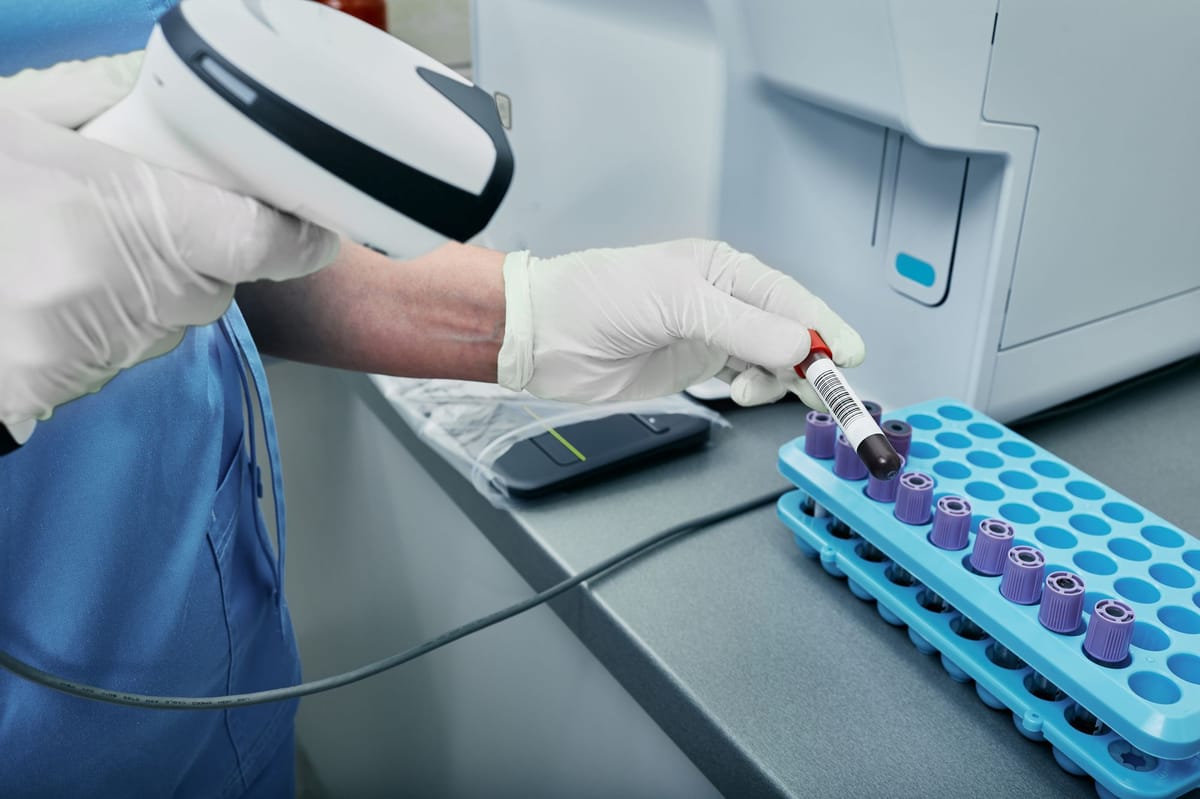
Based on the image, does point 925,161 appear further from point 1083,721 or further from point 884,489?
point 1083,721

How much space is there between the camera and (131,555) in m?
0.60

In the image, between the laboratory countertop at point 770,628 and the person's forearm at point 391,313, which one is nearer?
the laboratory countertop at point 770,628

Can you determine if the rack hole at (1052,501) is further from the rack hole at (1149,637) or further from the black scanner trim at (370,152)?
the black scanner trim at (370,152)

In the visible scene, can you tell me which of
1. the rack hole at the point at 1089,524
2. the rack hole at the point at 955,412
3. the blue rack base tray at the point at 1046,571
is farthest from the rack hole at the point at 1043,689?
the rack hole at the point at 955,412

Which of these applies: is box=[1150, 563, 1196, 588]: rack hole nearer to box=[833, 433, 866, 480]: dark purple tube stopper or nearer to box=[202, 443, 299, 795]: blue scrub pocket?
box=[833, 433, 866, 480]: dark purple tube stopper

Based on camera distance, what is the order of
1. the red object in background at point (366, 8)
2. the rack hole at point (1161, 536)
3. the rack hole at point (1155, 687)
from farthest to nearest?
the red object in background at point (366, 8) → the rack hole at point (1161, 536) → the rack hole at point (1155, 687)

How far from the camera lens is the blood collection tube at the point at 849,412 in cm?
48

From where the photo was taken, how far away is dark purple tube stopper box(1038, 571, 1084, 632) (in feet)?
1.58

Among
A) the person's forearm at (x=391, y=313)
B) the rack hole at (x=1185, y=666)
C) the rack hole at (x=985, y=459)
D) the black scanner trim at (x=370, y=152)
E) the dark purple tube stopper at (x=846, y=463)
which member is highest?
the black scanner trim at (x=370, y=152)

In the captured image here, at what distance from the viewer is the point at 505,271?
2.18 feet

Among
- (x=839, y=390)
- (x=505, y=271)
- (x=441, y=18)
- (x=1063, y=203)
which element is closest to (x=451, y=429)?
(x=505, y=271)

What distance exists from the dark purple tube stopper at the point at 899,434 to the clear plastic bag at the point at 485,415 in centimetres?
18

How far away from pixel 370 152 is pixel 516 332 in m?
0.31

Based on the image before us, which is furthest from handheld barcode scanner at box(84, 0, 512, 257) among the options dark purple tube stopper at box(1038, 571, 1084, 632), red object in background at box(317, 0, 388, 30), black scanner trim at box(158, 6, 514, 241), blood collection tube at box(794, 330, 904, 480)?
red object in background at box(317, 0, 388, 30)
